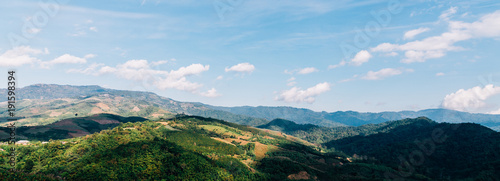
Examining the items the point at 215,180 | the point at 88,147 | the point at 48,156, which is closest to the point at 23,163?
the point at 48,156

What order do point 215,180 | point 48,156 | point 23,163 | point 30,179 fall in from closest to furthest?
1. point 30,179
2. point 23,163
3. point 48,156
4. point 215,180

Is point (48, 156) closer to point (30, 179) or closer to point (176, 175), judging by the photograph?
point (30, 179)

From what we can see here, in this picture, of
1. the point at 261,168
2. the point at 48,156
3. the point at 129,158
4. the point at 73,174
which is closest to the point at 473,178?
the point at 261,168

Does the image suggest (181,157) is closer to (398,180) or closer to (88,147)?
(88,147)

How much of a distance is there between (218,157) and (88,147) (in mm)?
77328

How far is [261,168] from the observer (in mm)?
186875

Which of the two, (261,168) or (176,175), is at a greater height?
(176,175)

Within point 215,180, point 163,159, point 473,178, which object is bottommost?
point 473,178

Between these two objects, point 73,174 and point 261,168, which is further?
point 261,168

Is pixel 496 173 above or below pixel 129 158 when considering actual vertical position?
below

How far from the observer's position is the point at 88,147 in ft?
418

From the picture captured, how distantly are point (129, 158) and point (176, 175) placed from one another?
23028 mm

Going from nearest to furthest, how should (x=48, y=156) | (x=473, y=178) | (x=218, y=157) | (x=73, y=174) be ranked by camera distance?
(x=73, y=174) → (x=48, y=156) → (x=218, y=157) → (x=473, y=178)

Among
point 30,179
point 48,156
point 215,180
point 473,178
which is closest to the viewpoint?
point 30,179
